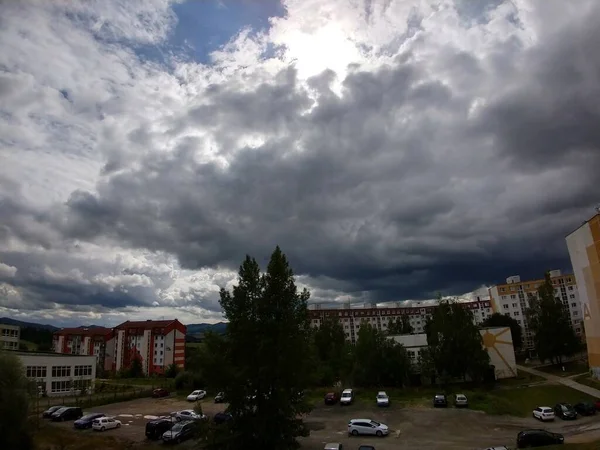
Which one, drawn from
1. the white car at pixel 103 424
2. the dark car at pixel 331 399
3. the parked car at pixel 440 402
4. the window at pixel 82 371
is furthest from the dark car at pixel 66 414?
the parked car at pixel 440 402

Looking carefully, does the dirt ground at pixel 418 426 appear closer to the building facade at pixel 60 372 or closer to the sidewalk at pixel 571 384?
the sidewalk at pixel 571 384

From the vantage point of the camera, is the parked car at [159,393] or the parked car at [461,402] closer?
the parked car at [461,402]

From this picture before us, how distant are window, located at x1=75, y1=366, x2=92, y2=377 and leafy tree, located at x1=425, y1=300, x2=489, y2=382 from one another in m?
64.2

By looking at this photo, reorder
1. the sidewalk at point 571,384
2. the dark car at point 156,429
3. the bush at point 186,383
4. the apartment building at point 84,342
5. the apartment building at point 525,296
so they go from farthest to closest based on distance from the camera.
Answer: the apartment building at point 525,296, the apartment building at point 84,342, the bush at point 186,383, the sidewalk at point 571,384, the dark car at point 156,429

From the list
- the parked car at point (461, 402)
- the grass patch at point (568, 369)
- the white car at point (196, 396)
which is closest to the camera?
the parked car at point (461, 402)

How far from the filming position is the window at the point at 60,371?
7544cm

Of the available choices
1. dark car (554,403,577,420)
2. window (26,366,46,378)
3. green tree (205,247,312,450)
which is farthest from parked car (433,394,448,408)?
window (26,366,46,378)

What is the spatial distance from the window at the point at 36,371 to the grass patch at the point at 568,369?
90041mm

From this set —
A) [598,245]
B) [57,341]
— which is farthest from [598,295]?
[57,341]

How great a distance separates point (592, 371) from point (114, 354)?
12532 cm

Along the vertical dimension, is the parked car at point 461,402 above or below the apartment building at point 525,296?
below

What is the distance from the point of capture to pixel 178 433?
37469 mm

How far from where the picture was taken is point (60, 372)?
76625 millimetres

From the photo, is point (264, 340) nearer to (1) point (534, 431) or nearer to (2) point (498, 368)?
(1) point (534, 431)
